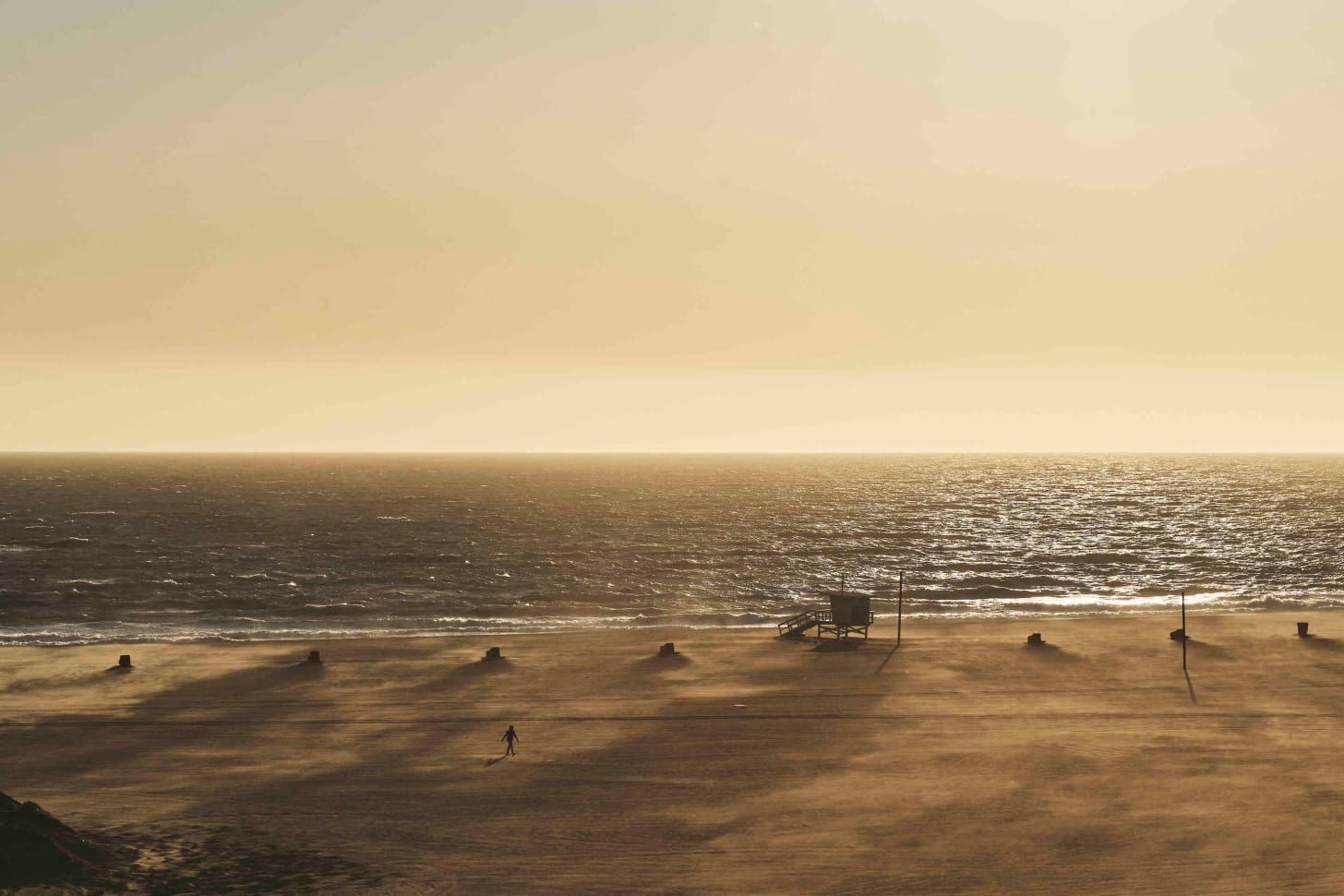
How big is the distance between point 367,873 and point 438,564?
2668 inches

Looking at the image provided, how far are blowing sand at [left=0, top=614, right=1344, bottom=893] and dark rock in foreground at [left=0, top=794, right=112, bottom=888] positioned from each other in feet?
4.13

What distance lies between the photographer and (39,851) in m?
22.2

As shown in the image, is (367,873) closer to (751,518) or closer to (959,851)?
(959,851)

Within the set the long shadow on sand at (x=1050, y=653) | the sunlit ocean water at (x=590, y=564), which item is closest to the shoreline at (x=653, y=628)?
the sunlit ocean water at (x=590, y=564)

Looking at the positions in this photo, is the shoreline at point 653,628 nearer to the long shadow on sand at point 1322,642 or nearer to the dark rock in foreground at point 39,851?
the long shadow on sand at point 1322,642

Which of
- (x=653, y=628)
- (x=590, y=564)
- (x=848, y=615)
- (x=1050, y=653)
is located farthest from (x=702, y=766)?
(x=590, y=564)

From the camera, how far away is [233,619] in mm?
64562

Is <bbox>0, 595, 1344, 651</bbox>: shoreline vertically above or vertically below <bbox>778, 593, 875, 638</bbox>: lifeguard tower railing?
below

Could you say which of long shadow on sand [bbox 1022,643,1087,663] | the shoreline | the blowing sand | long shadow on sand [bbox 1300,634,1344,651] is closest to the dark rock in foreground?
the blowing sand

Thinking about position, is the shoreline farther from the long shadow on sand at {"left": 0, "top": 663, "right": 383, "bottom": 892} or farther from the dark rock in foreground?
the dark rock in foreground

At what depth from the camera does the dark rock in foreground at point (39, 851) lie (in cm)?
2159

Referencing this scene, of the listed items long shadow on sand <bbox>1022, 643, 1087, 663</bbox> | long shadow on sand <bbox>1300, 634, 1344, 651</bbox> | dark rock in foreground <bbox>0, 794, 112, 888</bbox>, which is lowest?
long shadow on sand <bbox>1022, 643, 1087, 663</bbox>

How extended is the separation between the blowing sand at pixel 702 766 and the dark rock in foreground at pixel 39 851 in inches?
49.6

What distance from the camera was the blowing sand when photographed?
24.4 metres
